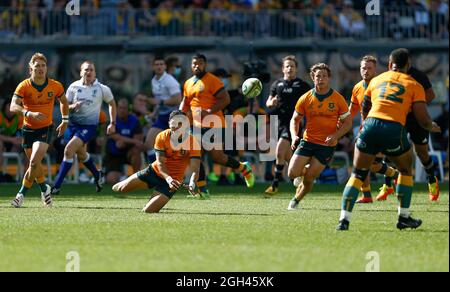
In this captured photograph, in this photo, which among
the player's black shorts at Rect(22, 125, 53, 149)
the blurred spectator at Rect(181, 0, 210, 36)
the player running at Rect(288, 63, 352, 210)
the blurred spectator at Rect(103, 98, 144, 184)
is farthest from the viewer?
the blurred spectator at Rect(181, 0, 210, 36)

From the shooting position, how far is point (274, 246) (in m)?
12.4

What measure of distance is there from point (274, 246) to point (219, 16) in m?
21.8

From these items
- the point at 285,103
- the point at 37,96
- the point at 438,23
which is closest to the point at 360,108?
the point at 285,103

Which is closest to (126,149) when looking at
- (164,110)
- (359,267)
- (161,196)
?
(164,110)

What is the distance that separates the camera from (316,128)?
57.3ft

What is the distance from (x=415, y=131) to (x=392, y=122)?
378 centimetres

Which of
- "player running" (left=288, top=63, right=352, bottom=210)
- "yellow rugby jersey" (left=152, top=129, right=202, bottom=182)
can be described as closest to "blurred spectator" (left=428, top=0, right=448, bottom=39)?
"player running" (left=288, top=63, right=352, bottom=210)

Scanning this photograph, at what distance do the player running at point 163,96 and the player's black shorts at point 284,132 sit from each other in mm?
3228

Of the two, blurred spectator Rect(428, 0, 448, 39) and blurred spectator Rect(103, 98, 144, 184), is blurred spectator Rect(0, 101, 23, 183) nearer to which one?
blurred spectator Rect(103, 98, 144, 184)

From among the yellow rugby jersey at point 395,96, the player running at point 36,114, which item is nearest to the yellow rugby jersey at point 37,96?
the player running at point 36,114

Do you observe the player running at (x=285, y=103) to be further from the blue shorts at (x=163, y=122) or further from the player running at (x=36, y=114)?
the player running at (x=36, y=114)

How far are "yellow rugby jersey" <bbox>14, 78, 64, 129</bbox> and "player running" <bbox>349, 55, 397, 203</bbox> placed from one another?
14.9 ft

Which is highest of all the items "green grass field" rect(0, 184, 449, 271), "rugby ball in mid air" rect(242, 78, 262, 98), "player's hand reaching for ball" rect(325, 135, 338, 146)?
"rugby ball in mid air" rect(242, 78, 262, 98)

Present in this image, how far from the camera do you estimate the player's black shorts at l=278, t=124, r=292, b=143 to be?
21266 millimetres
